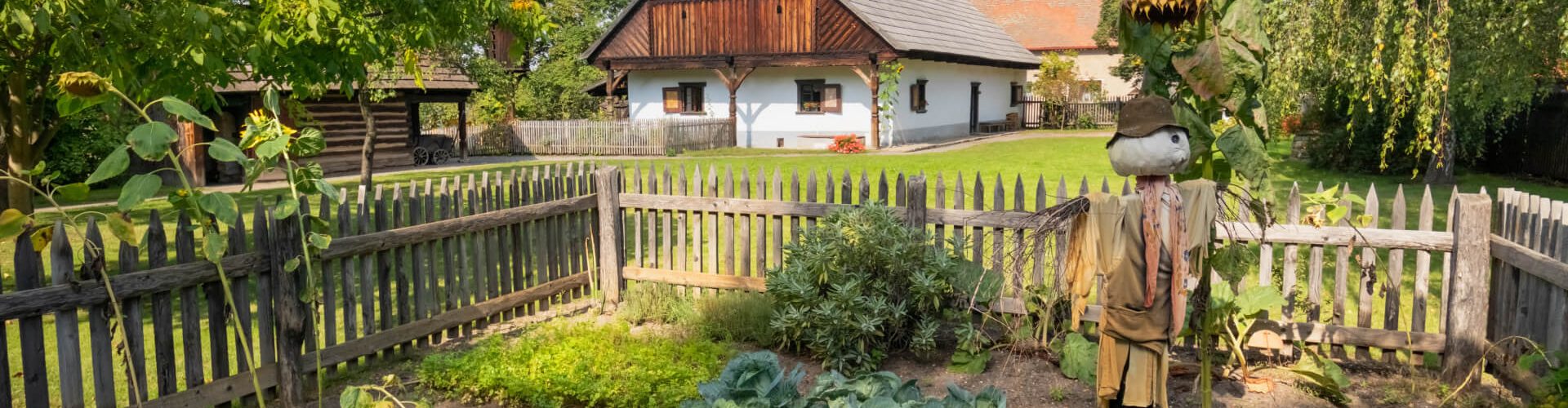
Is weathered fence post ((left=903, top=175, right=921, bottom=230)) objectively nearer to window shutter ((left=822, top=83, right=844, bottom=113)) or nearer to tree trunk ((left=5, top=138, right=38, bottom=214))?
tree trunk ((left=5, top=138, right=38, bottom=214))

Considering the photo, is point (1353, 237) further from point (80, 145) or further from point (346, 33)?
point (80, 145)

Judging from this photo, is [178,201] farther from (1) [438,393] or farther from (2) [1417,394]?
(2) [1417,394]

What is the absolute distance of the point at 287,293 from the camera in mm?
4891

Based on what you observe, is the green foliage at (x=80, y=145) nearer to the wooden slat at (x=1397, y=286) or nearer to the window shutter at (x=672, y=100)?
the window shutter at (x=672, y=100)

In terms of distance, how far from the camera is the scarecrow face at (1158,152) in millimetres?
3346

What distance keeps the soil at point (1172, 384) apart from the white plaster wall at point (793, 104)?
21172 millimetres

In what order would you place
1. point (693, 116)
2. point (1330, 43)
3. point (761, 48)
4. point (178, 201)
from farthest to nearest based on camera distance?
point (693, 116) → point (761, 48) → point (1330, 43) → point (178, 201)

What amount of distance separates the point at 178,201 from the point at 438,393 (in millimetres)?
2003

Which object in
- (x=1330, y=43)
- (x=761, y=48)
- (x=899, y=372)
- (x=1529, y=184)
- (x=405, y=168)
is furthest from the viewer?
(x=761, y=48)

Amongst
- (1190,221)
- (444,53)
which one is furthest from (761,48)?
(1190,221)

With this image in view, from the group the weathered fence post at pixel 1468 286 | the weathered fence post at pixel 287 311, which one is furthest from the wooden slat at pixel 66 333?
the weathered fence post at pixel 1468 286

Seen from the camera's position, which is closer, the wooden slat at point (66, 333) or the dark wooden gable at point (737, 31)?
the wooden slat at point (66, 333)

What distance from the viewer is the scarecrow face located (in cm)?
335

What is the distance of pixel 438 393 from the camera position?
5195 millimetres
